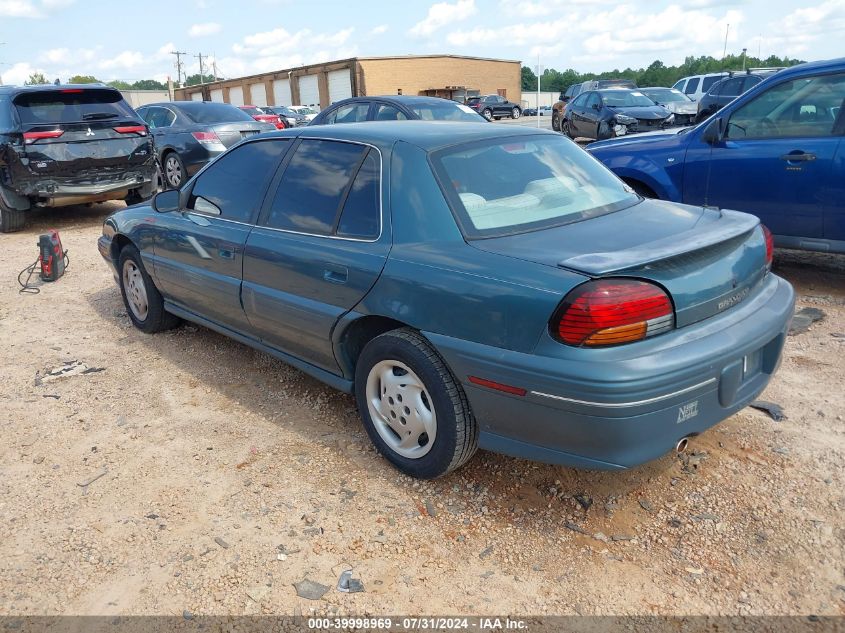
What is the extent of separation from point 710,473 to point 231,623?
214 centimetres

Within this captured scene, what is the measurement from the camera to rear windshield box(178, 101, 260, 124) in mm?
11570

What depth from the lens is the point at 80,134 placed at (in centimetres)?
909

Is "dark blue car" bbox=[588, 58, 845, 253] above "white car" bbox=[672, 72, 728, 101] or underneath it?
underneath

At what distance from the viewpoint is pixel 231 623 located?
2.46 m

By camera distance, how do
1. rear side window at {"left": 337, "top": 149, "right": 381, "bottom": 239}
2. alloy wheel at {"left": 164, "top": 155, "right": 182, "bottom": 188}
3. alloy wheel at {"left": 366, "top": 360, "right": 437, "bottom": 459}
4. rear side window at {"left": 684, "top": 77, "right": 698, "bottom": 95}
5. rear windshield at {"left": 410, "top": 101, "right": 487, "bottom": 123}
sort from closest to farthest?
alloy wheel at {"left": 366, "top": 360, "right": 437, "bottom": 459}, rear side window at {"left": 337, "top": 149, "right": 381, "bottom": 239}, rear windshield at {"left": 410, "top": 101, "right": 487, "bottom": 123}, alloy wheel at {"left": 164, "top": 155, "right": 182, "bottom": 188}, rear side window at {"left": 684, "top": 77, "right": 698, "bottom": 95}

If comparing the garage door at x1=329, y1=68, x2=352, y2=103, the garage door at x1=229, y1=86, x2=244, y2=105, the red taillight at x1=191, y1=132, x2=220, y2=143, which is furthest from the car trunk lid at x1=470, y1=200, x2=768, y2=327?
the garage door at x1=229, y1=86, x2=244, y2=105

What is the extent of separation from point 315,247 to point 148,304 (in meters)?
2.29

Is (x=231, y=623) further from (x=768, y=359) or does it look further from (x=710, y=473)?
(x=768, y=359)

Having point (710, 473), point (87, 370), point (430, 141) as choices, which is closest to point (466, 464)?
point (710, 473)

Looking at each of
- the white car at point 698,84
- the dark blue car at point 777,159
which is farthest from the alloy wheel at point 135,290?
the white car at point 698,84

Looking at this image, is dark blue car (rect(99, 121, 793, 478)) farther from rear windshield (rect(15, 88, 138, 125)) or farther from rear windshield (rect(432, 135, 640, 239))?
rear windshield (rect(15, 88, 138, 125))

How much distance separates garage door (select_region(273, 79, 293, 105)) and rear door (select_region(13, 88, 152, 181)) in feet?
164

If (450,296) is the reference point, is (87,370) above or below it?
below

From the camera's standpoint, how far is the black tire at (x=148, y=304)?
203 inches
